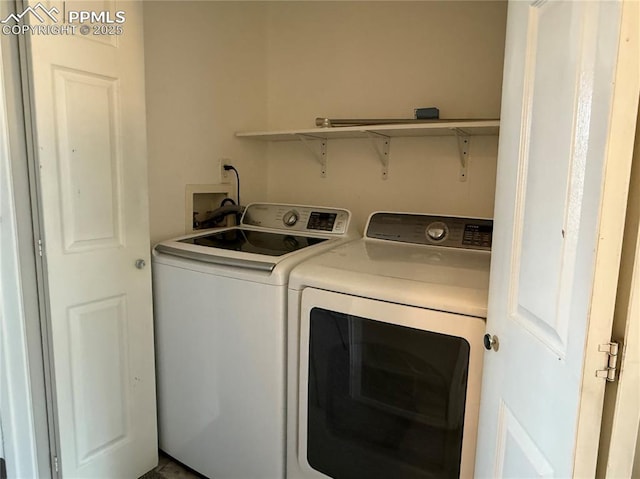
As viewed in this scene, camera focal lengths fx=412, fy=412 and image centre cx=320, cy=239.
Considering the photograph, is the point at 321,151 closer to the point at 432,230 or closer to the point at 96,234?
the point at 432,230

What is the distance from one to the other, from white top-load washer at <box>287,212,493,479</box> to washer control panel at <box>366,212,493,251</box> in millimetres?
152

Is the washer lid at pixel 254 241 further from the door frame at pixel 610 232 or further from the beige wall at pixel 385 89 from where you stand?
the door frame at pixel 610 232

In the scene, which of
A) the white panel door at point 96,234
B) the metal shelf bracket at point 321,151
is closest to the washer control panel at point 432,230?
the metal shelf bracket at point 321,151

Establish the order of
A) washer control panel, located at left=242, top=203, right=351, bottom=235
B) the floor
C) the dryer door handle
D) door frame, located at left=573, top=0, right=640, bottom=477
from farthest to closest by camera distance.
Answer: washer control panel, located at left=242, top=203, right=351, bottom=235
the floor
the dryer door handle
door frame, located at left=573, top=0, right=640, bottom=477

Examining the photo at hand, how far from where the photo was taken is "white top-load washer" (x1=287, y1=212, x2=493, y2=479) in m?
1.16

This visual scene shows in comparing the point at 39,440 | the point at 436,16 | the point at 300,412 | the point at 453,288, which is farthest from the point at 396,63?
the point at 39,440

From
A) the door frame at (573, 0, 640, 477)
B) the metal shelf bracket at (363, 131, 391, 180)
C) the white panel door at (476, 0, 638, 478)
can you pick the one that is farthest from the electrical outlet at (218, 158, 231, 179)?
the door frame at (573, 0, 640, 477)

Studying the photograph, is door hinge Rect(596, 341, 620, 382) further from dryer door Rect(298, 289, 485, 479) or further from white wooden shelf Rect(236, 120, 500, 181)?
white wooden shelf Rect(236, 120, 500, 181)

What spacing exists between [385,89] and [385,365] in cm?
146

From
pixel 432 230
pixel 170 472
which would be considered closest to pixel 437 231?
pixel 432 230

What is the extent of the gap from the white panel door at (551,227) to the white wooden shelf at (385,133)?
0.74m

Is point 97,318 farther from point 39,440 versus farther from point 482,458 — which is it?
point 482,458

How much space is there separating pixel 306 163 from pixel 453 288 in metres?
1.42

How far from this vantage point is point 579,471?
0.67 m
